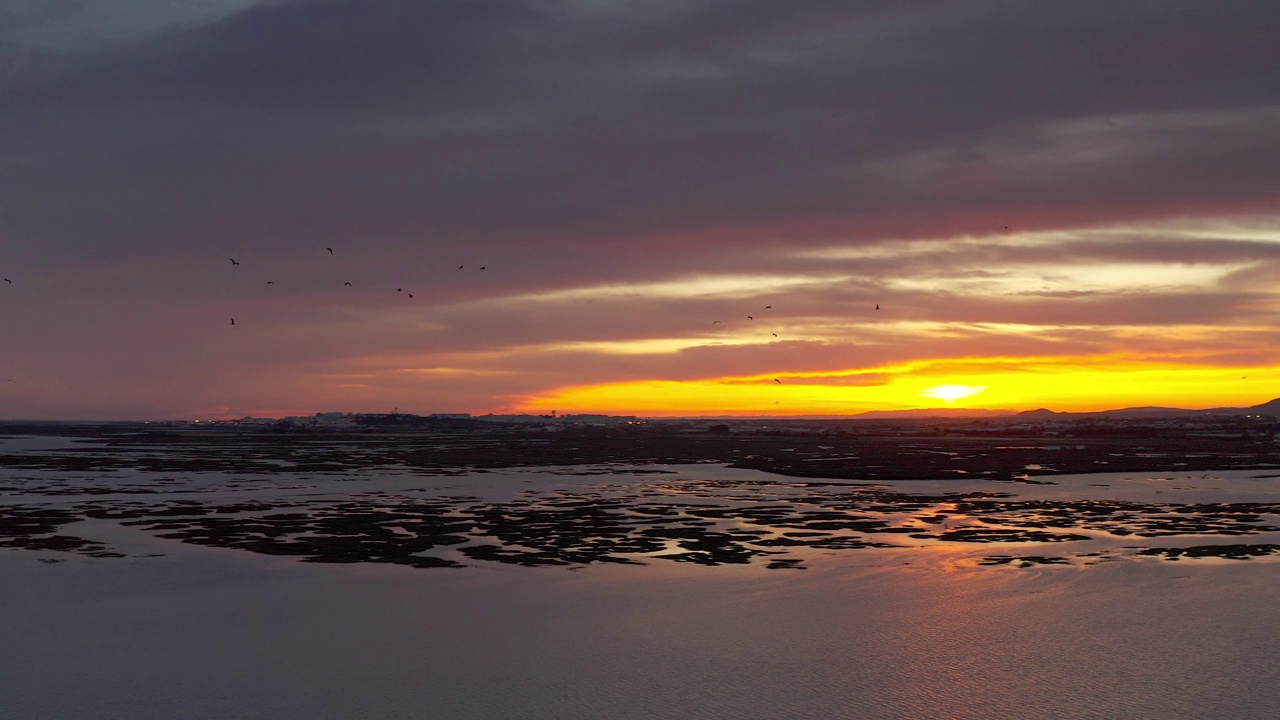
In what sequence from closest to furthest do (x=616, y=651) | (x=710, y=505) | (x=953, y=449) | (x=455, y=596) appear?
(x=616, y=651), (x=455, y=596), (x=710, y=505), (x=953, y=449)

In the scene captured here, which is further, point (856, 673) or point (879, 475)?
point (879, 475)

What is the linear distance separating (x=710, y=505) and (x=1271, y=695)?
24.3m

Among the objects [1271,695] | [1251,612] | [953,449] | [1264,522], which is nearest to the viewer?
[1271,695]

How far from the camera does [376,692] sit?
13.1 metres

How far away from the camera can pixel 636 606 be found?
1841 centimetres

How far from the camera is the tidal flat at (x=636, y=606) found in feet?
42.5

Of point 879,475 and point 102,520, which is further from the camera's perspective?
point 879,475

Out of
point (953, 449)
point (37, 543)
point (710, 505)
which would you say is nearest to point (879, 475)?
point (710, 505)

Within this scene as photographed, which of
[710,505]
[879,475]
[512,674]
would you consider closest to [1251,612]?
[512,674]

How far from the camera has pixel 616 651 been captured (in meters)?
15.2

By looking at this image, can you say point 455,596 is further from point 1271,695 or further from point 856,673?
point 1271,695

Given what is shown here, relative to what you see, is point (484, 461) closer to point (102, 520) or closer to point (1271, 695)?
point (102, 520)

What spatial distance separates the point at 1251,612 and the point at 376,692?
1497 cm

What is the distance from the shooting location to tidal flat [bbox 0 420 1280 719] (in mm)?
12953
